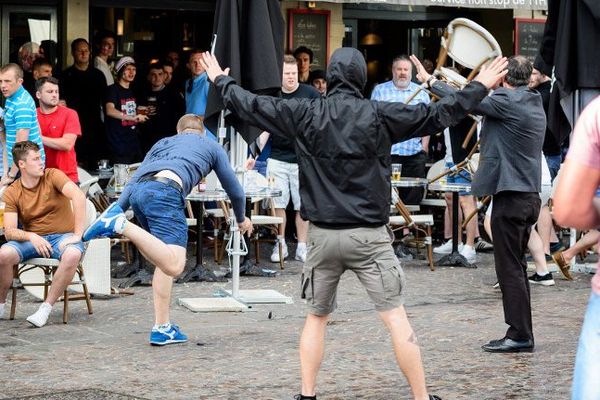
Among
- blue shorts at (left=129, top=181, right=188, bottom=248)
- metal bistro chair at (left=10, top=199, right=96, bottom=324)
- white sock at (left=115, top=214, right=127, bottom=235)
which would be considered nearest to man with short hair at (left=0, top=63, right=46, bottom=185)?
metal bistro chair at (left=10, top=199, right=96, bottom=324)

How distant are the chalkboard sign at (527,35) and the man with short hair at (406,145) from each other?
12.3ft

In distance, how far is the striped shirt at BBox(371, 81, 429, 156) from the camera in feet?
46.0

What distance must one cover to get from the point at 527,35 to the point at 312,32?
10.3 ft

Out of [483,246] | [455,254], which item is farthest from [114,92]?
[483,246]

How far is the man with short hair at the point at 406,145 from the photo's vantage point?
14.0m

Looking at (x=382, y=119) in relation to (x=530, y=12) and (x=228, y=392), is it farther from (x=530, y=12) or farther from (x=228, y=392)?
(x=530, y=12)

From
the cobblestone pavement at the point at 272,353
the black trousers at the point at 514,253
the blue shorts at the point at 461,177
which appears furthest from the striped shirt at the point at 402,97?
the black trousers at the point at 514,253

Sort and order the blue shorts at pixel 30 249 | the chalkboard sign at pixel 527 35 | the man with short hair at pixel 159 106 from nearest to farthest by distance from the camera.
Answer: the blue shorts at pixel 30 249
the man with short hair at pixel 159 106
the chalkboard sign at pixel 527 35

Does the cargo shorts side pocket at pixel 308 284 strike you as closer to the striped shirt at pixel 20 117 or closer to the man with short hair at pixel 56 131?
the striped shirt at pixel 20 117

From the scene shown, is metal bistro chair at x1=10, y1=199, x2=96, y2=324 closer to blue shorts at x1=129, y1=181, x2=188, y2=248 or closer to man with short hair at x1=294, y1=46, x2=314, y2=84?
blue shorts at x1=129, y1=181, x2=188, y2=248

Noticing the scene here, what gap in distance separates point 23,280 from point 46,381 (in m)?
3.15

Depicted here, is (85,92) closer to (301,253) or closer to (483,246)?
(301,253)

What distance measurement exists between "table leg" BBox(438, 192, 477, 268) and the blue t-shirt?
4.66 meters

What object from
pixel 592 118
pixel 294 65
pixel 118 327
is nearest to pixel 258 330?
pixel 118 327
